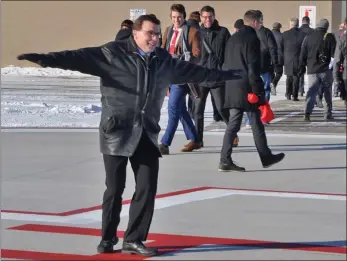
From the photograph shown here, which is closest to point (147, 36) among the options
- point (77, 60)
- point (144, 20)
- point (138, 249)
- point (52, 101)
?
point (144, 20)

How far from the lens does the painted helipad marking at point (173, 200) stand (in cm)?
826

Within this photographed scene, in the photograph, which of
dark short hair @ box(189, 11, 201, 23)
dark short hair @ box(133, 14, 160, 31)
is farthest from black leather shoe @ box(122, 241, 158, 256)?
dark short hair @ box(189, 11, 201, 23)

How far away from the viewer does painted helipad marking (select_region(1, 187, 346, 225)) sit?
826 centimetres

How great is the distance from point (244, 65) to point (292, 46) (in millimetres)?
10339

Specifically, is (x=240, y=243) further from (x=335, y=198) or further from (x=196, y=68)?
(x=335, y=198)

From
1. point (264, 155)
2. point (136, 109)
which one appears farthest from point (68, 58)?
point (264, 155)

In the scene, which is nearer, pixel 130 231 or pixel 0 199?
pixel 130 231

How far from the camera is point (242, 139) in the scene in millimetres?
13891

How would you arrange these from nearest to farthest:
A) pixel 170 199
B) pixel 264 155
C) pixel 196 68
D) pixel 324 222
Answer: pixel 196 68 < pixel 324 222 < pixel 170 199 < pixel 264 155

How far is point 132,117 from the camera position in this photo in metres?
6.82

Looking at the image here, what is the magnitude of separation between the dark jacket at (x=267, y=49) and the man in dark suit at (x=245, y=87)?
4.78m

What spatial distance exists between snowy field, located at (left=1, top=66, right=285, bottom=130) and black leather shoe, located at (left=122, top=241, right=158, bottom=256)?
27.5 feet

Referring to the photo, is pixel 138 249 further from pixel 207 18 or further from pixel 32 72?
pixel 32 72

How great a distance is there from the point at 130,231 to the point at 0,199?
252cm
